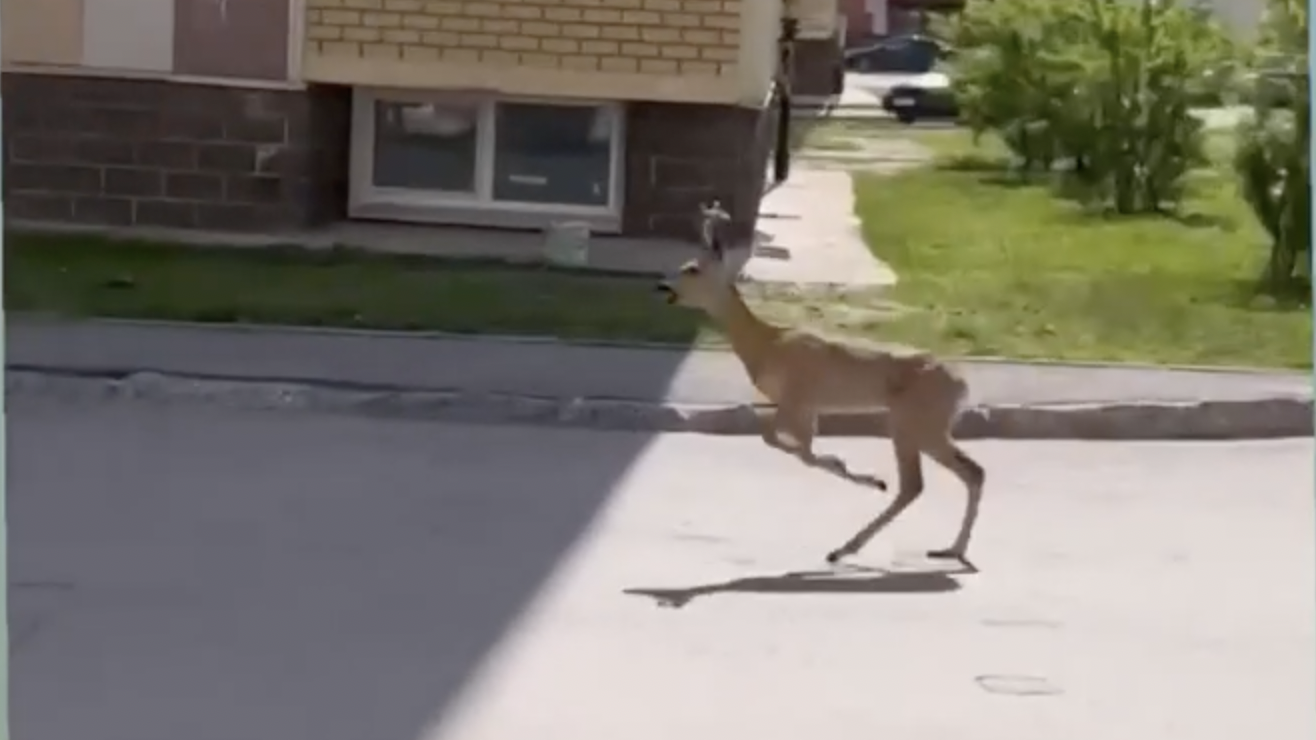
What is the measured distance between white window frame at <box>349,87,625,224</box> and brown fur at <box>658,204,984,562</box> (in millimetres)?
7875

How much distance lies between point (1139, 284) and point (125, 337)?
6684 mm

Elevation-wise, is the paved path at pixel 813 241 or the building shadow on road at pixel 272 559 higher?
the paved path at pixel 813 241

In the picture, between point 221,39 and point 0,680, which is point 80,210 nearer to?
point 221,39

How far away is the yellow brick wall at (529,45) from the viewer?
15.5 meters

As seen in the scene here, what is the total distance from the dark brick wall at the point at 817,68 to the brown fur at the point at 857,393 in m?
29.8

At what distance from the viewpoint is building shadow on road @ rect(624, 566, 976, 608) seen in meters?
7.36

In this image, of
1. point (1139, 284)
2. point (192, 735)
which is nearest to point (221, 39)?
point (1139, 284)

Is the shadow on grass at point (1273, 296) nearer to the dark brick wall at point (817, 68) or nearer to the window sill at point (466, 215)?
the window sill at point (466, 215)

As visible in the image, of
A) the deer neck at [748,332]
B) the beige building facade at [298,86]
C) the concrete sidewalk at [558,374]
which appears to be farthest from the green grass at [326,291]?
the deer neck at [748,332]

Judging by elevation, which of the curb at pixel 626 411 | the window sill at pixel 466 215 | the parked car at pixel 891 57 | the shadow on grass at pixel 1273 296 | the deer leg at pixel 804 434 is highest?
the parked car at pixel 891 57

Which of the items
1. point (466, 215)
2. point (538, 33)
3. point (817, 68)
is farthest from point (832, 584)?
point (817, 68)

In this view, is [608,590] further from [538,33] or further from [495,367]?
[538,33]

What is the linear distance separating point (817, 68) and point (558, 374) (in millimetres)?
29037

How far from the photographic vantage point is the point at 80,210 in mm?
15820
